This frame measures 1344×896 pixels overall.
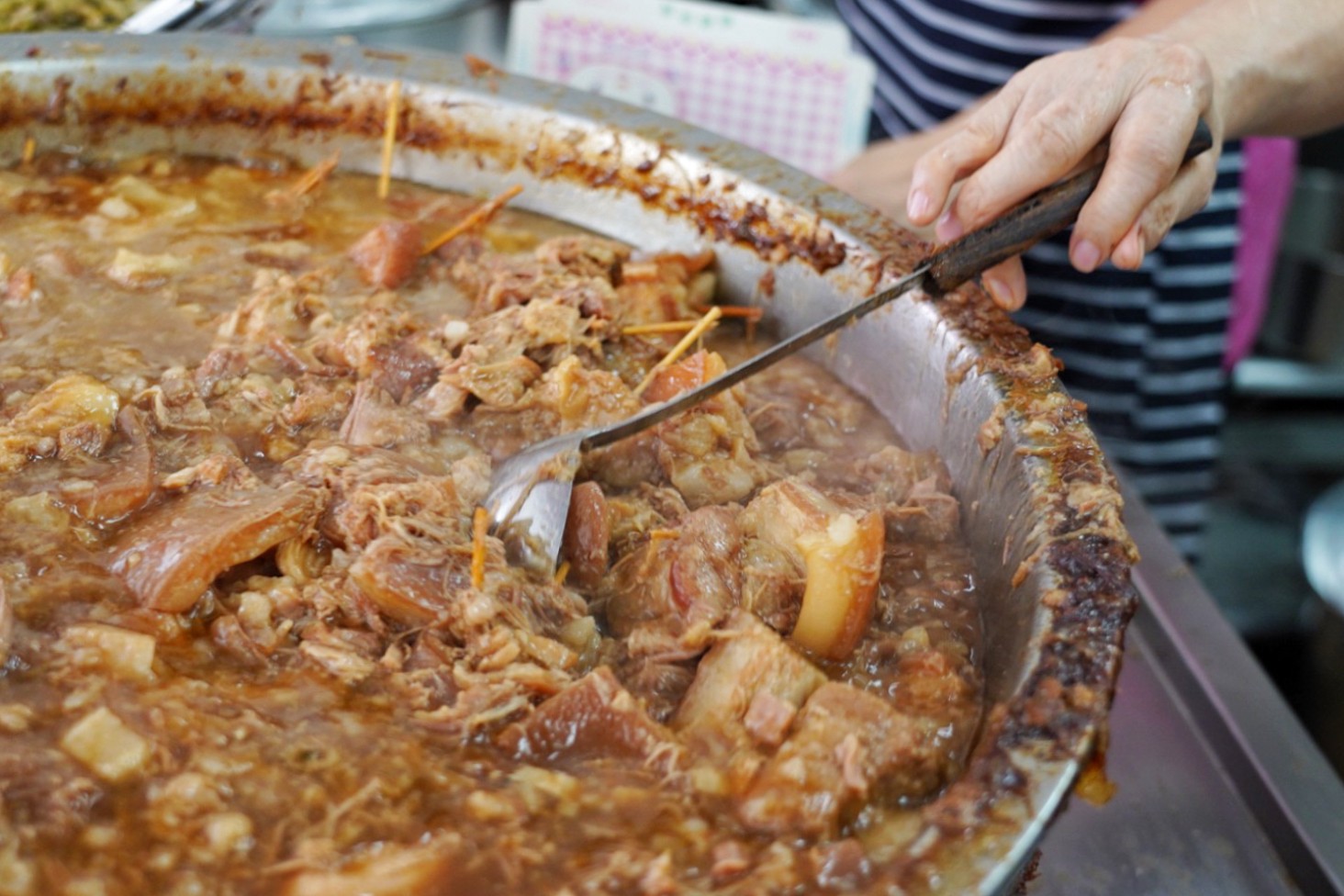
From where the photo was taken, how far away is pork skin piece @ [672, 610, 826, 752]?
175 cm

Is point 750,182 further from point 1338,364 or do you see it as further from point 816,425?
point 1338,364

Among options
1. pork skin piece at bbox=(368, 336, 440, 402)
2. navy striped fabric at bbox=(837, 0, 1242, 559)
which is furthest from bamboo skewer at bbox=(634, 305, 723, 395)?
navy striped fabric at bbox=(837, 0, 1242, 559)

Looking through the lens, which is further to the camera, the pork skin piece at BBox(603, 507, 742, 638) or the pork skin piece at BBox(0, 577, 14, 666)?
the pork skin piece at BBox(603, 507, 742, 638)

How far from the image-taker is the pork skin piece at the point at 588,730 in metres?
1.72

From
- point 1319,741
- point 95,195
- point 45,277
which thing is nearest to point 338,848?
point 45,277

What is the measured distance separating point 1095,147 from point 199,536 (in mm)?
1666

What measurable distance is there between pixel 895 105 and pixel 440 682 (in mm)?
3068

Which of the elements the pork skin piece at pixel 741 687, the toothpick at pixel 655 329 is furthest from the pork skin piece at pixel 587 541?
the toothpick at pixel 655 329

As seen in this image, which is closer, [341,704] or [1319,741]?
[341,704]

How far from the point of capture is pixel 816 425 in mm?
2555

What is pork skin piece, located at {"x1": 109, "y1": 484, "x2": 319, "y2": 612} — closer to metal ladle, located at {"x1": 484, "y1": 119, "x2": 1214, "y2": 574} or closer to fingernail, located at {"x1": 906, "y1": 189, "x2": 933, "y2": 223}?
metal ladle, located at {"x1": 484, "y1": 119, "x2": 1214, "y2": 574}

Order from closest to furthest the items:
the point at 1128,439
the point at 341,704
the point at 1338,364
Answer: the point at 341,704 → the point at 1128,439 → the point at 1338,364

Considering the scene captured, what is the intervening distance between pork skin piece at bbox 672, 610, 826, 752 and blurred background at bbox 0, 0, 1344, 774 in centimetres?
295

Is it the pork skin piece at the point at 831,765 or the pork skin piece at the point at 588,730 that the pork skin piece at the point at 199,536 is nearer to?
the pork skin piece at the point at 588,730
